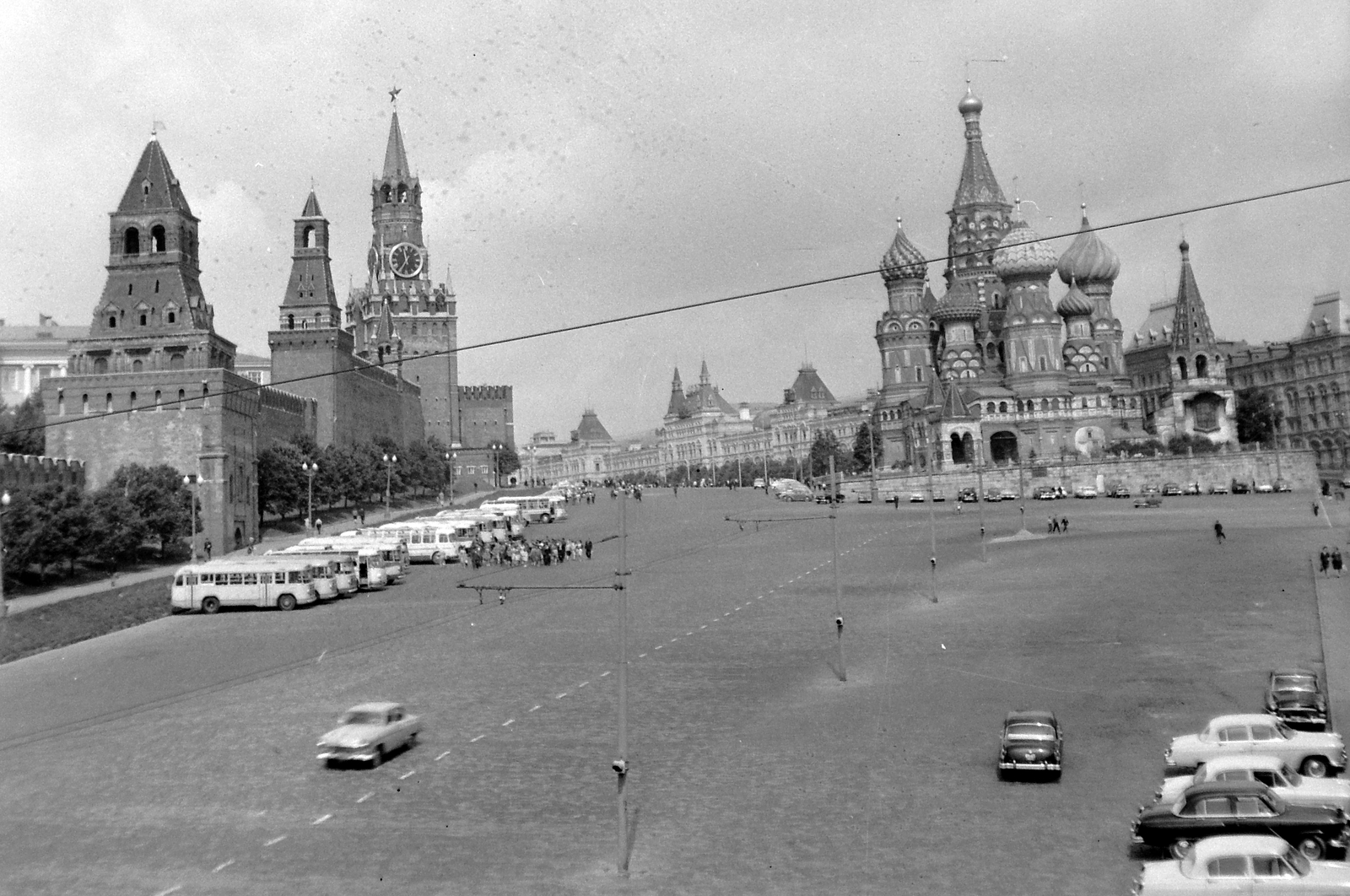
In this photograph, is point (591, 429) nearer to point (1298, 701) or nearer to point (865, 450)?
point (865, 450)

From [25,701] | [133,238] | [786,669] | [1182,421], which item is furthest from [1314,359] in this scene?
[25,701]

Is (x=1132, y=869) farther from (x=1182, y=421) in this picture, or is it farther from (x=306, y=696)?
(x=1182, y=421)

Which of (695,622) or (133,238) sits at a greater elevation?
(133,238)

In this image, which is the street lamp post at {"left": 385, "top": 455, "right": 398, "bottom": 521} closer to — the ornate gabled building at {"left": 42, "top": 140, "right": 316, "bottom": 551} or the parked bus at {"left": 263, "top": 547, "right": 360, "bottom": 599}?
the ornate gabled building at {"left": 42, "top": 140, "right": 316, "bottom": 551}

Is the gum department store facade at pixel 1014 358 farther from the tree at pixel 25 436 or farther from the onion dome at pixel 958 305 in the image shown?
the tree at pixel 25 436

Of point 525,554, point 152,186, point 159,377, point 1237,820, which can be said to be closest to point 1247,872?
point 1237,820

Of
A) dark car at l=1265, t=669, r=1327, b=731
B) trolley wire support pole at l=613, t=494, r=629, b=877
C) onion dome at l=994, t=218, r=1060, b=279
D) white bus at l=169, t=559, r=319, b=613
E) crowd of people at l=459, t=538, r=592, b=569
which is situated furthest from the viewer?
onion dome at l=994, t=218, r=1060, b=279

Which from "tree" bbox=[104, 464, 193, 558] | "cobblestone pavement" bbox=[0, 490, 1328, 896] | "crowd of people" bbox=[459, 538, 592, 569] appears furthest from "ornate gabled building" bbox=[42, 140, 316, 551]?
"cobblestone pavement" bbox=[0, 490, 1328, 896]
